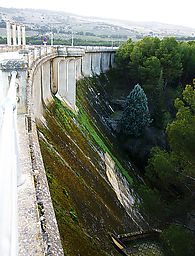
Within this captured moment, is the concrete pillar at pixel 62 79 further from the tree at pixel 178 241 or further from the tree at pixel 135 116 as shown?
the tree at pixel 178 241

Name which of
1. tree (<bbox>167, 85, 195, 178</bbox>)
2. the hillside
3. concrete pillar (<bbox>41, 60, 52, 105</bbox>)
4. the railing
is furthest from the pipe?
concrete pillar (<bbox>41, 60, 52, 105</bbox>)

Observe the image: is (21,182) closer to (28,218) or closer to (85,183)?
(28,218)

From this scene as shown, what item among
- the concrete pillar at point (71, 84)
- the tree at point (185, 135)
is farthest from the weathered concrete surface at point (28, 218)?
the concrete pillar at point (71, 84)

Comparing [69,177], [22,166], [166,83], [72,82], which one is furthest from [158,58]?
[22,166]

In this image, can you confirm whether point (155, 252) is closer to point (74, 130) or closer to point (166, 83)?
point (74, 130)

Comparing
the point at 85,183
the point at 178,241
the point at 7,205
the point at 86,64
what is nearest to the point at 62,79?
the point at 85,183

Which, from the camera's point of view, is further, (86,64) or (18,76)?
(86,64)
